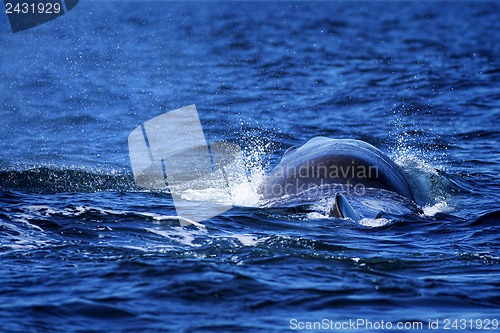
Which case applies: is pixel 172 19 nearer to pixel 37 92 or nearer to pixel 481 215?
pixel 37 92

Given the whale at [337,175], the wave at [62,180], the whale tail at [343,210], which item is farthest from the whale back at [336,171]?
the wave at [62,180]

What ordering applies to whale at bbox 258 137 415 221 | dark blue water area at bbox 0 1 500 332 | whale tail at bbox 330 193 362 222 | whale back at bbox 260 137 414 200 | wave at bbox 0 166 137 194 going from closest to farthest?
dark blue water area at bbox 0 1 500 332 < whale tail at bbox 330 193 362 222 < whale at bbox 258 137 415 221 < whale back at bbox 260 137 414 200 < wave at bbox 0 166 137 194

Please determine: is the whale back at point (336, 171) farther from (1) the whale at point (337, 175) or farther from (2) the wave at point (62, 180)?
(2) the wave at point (62, 180)

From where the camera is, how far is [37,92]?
65.0ft

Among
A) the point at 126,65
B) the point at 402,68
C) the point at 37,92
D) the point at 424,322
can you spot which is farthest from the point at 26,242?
the point at 402,68

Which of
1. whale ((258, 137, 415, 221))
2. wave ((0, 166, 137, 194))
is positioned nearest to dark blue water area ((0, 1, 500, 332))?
Answer: wave ((0, 166, 137, 194))

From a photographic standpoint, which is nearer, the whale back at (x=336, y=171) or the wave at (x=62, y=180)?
the whale back at (x=336, y=171)

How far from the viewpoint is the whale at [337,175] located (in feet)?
33.0

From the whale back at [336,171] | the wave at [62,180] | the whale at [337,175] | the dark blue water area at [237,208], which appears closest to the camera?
the dark blue water area at [237,208]

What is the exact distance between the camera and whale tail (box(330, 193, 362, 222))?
29.3ft

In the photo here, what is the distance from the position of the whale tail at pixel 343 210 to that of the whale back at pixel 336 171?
0.76 metres

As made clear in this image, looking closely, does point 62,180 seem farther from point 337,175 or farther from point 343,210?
point 343,210

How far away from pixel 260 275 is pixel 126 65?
62.8ft

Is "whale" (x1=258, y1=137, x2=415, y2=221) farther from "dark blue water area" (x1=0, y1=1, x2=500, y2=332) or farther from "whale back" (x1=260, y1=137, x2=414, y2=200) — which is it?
"dark blue water area" (x1=0, y1=1, x2=500, y2=332)
